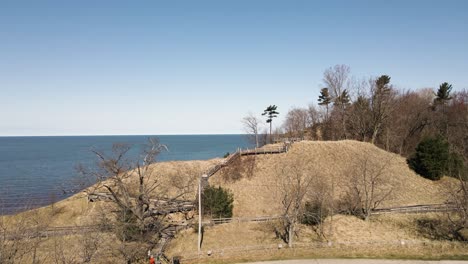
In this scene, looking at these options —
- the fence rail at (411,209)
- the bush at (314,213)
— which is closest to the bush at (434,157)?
the fence rail at (411,209)

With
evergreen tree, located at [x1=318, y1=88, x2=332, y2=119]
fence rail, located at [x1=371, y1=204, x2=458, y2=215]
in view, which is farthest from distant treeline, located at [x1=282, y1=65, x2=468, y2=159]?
fence rail, located at [x1=371, y1=204, x2=458, y2=215]

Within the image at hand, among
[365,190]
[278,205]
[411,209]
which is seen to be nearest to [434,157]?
[411,209]

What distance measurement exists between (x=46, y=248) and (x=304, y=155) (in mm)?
35414

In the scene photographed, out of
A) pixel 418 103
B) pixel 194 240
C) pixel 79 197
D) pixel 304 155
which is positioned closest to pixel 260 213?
pixel 194 240

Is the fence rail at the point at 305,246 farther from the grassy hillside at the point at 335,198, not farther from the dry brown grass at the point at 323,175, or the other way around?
the dry brown grass at the point at 323,175

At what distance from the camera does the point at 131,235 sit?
26297 millimetres

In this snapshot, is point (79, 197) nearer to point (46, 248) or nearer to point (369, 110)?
point (46, 248)

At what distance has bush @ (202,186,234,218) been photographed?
33219mm

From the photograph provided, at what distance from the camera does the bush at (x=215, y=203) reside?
33.2 m

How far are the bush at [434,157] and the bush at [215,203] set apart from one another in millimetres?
31001

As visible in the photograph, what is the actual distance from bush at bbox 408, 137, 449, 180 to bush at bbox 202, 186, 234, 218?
3100cm

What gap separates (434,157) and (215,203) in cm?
3345

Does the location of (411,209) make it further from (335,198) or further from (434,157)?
(434,157)

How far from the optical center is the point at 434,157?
4362 cm
